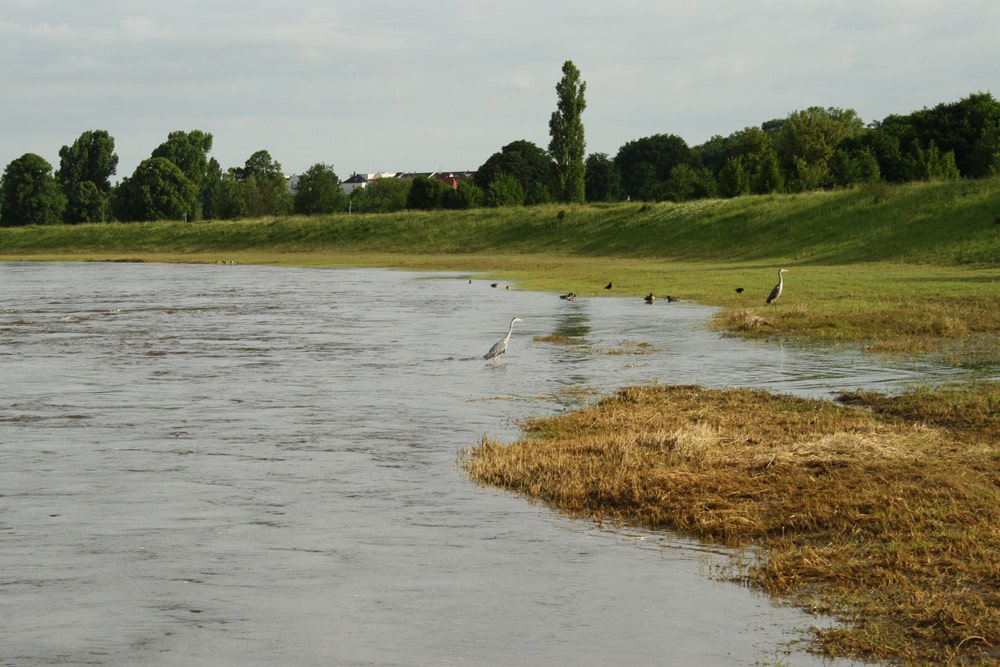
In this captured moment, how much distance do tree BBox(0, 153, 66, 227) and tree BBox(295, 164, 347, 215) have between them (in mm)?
31607

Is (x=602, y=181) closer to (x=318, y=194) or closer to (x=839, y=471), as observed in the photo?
(x=318, y=194)

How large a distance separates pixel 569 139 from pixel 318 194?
2174 inches

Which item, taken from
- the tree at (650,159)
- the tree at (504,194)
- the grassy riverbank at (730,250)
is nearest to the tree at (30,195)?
the grassy riverbank at (730,250)

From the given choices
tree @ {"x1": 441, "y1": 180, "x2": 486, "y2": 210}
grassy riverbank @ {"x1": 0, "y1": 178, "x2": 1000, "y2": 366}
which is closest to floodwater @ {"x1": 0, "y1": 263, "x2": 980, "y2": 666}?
grassy riverbank @ {"x1": 0, "y1": 178, "x2": 1000, "y2": 366}

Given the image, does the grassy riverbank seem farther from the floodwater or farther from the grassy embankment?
the floodwater

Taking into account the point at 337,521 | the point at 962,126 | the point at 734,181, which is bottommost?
the point at 337,521

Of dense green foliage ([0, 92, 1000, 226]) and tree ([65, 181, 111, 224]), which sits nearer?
dense green foliage ([0, 92, 1000, 226])

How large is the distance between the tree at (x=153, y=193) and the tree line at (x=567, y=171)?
156mm

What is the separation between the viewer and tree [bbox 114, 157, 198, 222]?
14825cm

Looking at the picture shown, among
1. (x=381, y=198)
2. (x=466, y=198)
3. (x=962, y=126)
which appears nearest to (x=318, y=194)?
(x=381, y=198)

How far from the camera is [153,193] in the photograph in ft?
487

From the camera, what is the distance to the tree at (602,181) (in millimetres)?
162750

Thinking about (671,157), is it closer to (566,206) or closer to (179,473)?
(566,206)

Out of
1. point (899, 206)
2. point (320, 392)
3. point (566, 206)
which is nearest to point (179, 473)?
point (320, 392)
